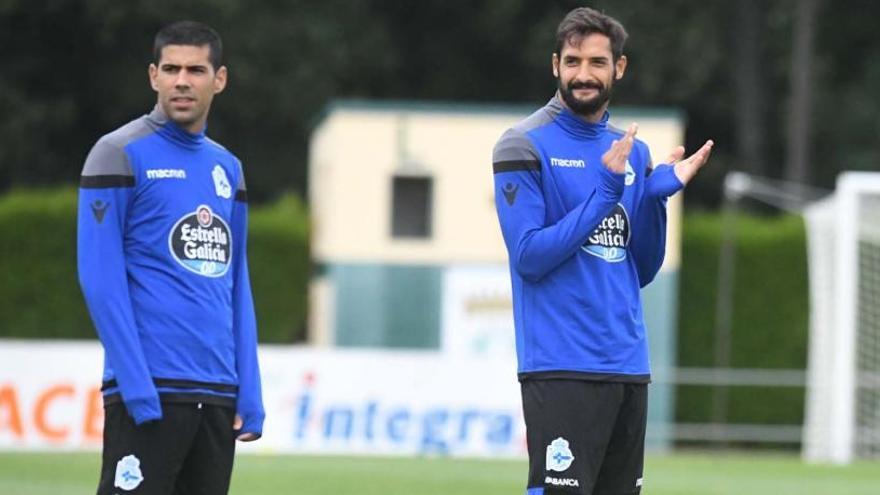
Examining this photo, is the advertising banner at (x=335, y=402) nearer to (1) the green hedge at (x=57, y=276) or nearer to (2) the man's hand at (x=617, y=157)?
(1) the green hedge at (x=57, y=276)

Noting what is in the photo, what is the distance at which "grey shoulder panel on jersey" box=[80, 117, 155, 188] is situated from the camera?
6016mm

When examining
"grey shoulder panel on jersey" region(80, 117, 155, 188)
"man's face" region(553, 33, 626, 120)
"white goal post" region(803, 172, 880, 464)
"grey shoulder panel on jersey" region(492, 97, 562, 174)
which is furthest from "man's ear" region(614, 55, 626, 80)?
"white goal post" region(803, 172, 880, 464)

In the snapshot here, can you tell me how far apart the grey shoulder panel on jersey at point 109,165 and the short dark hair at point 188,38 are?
1.03 feet

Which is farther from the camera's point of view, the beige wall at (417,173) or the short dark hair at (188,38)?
the beige wall at (417,173)

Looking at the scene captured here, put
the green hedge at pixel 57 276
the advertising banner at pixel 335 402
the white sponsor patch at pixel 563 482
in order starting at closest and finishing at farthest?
the white sponsor patch at pixel 563 482 → the advertising banner at pixel 335 402 → the green hedge at pixel 57 276

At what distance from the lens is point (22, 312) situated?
2853 cm

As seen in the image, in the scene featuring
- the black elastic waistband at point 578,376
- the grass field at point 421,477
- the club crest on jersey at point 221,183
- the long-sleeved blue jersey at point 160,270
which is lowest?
the grass field at point 421,477

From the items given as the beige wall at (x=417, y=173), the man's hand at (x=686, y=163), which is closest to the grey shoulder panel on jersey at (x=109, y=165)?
the man's hand at (x=686, y=163)

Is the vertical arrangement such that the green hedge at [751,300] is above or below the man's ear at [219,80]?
below

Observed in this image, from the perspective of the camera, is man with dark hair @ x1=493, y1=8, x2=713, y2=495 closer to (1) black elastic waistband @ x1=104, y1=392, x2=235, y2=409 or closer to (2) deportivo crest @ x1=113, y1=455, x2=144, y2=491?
(1) black elastic waistband @ x1=104, y1=392, x2=235, y2=409

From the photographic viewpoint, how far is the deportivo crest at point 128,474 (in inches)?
235

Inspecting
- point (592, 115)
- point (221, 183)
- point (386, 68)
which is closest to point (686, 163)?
point (592, 115)

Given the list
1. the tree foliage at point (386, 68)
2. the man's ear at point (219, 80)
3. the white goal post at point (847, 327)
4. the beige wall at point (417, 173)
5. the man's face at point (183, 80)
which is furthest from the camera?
the tree foliage at point (386, 68)

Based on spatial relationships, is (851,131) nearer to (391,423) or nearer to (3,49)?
(3,49)
